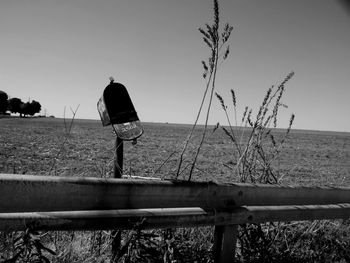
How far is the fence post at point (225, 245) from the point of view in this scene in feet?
7.64

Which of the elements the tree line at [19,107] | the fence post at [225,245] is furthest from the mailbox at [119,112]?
the tree line at [19,107]

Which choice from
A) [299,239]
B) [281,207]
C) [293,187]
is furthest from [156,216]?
[299,239]

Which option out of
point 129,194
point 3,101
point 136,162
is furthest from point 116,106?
point 3,101

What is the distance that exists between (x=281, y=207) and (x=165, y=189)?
0.98m

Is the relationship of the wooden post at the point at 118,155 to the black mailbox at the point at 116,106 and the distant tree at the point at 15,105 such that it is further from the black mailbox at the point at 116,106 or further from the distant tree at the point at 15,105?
the distant tree at the point at 15,105

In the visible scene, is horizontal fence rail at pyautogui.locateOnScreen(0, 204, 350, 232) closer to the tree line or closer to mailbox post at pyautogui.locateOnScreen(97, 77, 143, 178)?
mailbox post at pyautogui.locateOnScreen(97, 77, 143, 178)

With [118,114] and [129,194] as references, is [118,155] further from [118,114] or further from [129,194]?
[129,194]

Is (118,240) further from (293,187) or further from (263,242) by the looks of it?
(293,187)

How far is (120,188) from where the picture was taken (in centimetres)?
201

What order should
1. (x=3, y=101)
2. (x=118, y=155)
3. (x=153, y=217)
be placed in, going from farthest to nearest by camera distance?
(x=3, y=101) < (x=118, y=155) < (x=153, y=217)

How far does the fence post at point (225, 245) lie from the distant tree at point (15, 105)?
143374mm

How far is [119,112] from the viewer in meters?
2.29

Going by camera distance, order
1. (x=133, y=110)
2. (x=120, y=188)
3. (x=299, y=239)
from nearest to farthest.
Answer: (x=120, y=188), (x=133, y=110), (x=299, y=239)

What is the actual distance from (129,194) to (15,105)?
14537cm
